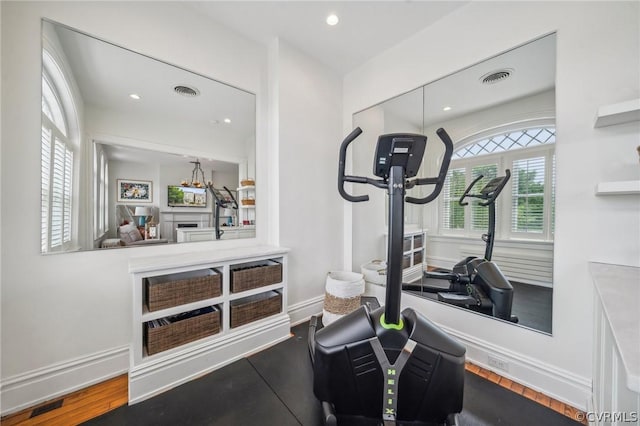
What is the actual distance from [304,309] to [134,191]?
1.87m

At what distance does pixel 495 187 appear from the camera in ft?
6.21

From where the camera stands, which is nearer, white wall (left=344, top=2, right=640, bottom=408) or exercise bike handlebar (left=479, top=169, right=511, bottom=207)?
white wall (left=344, top=2, right=640, bottom=408)

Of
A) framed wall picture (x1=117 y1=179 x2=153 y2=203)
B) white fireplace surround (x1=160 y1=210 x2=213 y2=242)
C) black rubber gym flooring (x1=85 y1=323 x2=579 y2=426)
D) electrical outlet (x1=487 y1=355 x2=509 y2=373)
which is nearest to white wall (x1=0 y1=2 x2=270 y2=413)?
white fireplace surround (x1=160 y1=210 x2=213 y2=242)

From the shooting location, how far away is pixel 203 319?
178cm

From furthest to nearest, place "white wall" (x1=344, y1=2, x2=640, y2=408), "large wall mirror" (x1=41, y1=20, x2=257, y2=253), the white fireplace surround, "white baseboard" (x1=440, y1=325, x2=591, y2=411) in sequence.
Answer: the white fireplace surround
"large wall mirror" (x1=41, y1=20, x2=257, y2=253)
"white baseboard" (x1=440, y1=325, x2=591, y2=411)
"white wall" (x1=344, y1=2, x2=640, y2=408)

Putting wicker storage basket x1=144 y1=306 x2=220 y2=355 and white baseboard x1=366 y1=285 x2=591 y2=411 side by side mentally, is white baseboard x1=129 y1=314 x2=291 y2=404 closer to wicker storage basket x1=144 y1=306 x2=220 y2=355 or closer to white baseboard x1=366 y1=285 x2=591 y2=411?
wicker storage basket x1=144 y1=306 x2=220 y2=355

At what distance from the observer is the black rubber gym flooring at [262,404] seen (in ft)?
4.42

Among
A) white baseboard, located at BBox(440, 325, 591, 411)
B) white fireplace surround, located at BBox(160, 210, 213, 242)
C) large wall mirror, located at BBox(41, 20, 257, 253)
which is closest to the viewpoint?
white baseboard, located at BBox(440, 325, 591, 411)

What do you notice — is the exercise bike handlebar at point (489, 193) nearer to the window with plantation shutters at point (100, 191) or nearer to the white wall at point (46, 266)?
the white wall at point (46, 266)

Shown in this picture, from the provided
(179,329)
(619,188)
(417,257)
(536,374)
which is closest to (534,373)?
(536,374)

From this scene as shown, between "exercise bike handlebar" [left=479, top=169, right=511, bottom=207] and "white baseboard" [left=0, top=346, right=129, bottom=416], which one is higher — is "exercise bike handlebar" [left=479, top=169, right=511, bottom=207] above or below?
above

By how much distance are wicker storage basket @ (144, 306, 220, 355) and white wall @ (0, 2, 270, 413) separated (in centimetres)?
30

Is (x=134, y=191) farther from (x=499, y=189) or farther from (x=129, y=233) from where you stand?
(x=499, y=189)

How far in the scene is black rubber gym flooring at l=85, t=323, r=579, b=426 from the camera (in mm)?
1347
